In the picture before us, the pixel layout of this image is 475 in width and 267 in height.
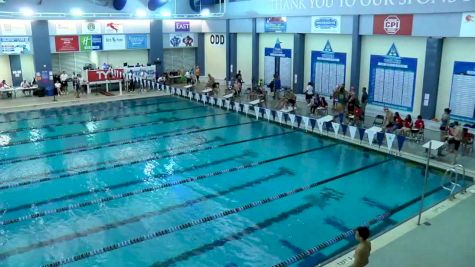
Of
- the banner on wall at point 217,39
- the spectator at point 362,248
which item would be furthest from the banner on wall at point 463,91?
the banner on wall at point 217,39

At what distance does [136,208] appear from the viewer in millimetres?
8539

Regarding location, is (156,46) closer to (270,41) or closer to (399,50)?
(270,41)

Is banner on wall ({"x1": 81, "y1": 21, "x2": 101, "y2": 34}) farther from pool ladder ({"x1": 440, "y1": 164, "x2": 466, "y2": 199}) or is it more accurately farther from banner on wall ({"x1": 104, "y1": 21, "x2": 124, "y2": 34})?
pool ladder ({"x1": 440, "y1": 164, "x2": 466, "y2": 199})

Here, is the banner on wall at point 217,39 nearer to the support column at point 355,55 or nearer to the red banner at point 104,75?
the red banner at point 104,75

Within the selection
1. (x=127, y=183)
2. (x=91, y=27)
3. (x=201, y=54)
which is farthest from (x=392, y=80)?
(x=91, y=27)

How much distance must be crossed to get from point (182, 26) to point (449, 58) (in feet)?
49.8

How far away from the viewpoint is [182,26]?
2452 cm

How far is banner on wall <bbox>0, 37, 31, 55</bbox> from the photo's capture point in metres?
19.0

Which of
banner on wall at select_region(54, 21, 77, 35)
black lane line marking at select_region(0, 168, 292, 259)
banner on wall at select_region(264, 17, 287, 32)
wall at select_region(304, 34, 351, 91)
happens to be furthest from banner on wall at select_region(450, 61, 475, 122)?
banner on wall at select_region(54, 21, 77, 35)

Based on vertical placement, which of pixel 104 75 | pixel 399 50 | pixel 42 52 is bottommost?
pixel 104 75

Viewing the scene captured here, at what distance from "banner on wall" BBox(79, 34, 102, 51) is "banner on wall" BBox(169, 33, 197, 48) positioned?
421 centimetres

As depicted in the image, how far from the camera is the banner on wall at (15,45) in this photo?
19.0 metres

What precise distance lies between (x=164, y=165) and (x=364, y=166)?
519 cm

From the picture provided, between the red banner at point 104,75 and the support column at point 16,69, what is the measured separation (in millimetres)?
3073
